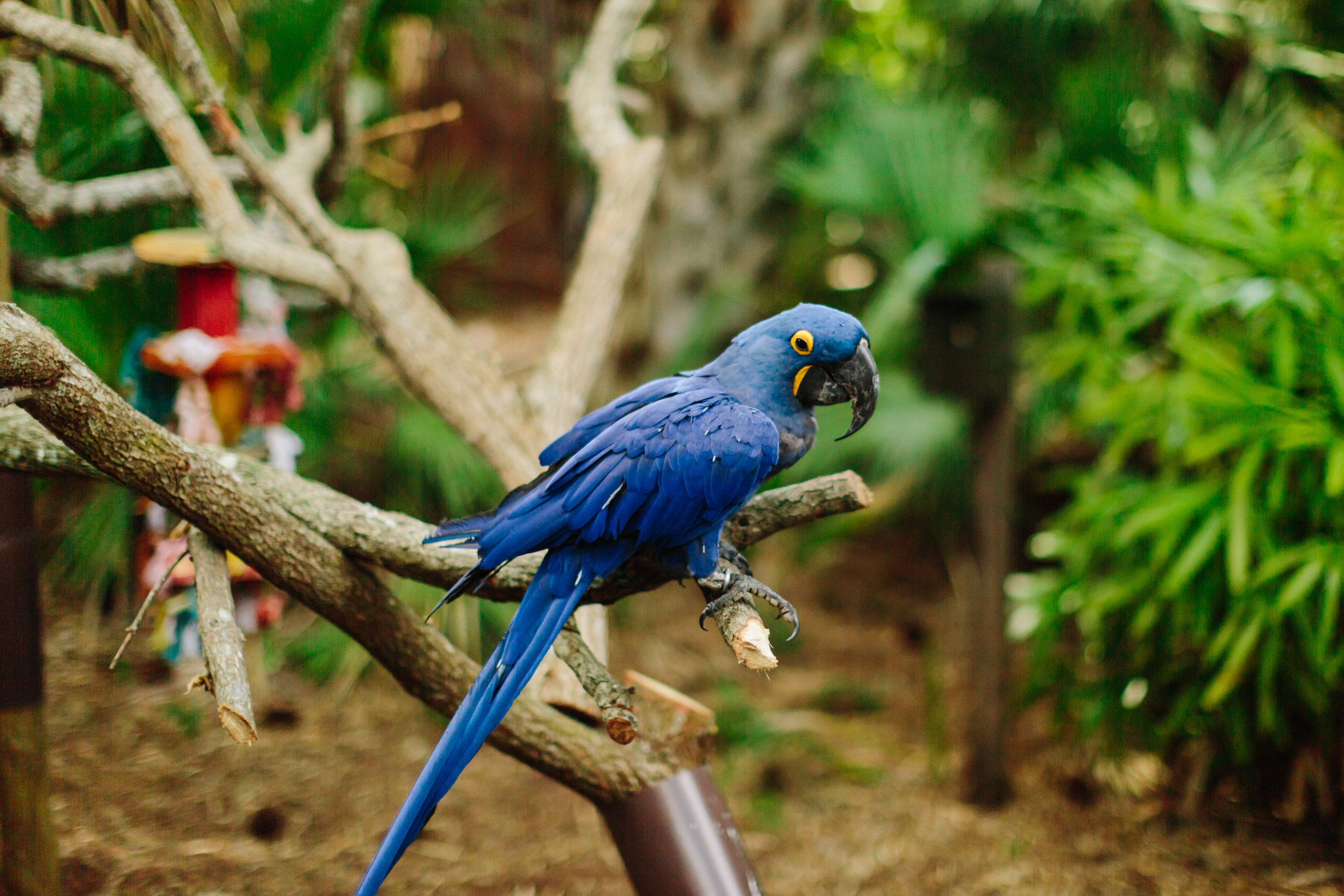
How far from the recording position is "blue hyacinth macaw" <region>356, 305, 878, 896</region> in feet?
3.73

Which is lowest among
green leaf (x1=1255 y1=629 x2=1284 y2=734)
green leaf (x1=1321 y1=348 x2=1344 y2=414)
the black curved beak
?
green leaf (x1=1255 y1=629 x2=1284 y2=734)

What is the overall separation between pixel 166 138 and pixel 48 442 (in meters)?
0.73

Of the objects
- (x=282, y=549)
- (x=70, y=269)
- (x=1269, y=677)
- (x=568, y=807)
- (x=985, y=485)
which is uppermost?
(x=70, y=269)

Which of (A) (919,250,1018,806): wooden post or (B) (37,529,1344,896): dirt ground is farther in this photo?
(A) (919,250,1018,806): wooden post

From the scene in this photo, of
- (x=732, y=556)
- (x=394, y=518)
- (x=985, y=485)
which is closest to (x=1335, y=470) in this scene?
(x=985, y=485)

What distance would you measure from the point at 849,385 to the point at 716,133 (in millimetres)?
2597

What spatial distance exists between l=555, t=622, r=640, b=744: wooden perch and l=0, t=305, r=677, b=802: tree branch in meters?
0.27

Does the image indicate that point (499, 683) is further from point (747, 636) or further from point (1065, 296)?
point (1065, 296)

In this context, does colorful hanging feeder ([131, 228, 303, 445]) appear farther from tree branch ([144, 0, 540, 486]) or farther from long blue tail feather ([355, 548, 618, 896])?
long blue tail feather ([355, 548, 618, 896])

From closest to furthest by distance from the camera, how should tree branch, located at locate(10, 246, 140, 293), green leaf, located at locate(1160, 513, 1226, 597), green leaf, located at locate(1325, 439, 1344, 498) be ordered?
green leaf, located at locate(1325, 439, 1344, 498) → tree branch, located at locate(10, 246, 140, 293) → green leaf, located at locate(1160, 513, 1226, 597)

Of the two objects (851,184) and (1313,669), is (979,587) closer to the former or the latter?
(1313,669)

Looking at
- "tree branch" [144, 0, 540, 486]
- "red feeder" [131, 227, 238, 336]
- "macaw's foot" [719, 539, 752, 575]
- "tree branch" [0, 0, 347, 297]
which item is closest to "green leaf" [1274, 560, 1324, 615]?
"macaw's foot" [719, 539, 752, 575]

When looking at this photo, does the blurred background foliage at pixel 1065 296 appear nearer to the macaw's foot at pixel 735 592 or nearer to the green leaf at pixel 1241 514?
the green leaf at pixel 1241 514

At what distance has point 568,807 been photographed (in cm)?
263
